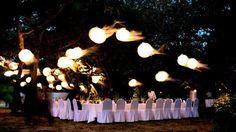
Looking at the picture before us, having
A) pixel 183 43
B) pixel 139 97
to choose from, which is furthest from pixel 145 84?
pixel 183 43

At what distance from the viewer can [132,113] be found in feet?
40.8

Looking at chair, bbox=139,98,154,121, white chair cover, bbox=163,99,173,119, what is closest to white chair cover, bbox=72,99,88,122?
chair, bbox=139,98,154,121

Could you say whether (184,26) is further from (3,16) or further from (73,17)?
(3,16)

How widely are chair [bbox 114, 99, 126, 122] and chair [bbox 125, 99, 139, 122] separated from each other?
238 millimetres

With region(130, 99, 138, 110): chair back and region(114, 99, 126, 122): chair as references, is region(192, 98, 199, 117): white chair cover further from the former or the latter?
region(114, 99, 126, 122): chair

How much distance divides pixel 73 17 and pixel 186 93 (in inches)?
411

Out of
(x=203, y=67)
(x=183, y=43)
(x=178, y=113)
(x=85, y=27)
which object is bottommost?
(x=178, y=113)

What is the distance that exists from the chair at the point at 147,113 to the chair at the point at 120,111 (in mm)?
924

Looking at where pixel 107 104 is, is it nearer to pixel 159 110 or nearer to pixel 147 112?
pixel 147 112

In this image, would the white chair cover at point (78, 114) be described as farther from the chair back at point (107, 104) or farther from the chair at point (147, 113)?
the chair at point (147, 113)

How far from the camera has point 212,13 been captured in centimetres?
1062

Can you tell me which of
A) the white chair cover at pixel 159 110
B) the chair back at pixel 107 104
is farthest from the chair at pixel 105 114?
the white chair cover at pixel 159 110

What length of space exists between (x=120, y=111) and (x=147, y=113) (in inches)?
51.5

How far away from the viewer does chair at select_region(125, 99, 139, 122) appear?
1231cm
